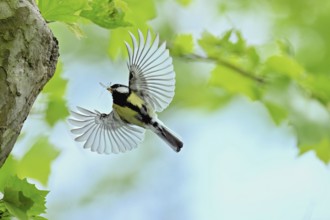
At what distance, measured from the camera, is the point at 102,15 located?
2.22ft

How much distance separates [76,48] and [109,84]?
139 centimetres

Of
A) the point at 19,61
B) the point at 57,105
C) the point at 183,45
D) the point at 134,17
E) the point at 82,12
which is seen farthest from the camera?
the point at 183,45

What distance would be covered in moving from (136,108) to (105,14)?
0.12m

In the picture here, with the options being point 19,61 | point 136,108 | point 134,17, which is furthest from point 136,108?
point 134,17

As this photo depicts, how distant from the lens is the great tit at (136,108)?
0.60 m

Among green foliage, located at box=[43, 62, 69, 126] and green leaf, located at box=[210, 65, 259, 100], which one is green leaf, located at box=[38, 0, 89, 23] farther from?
green leaf, located at box=[210, 65, 259, 100]

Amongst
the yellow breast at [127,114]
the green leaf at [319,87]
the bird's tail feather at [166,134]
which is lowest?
the green leaf at [319,87]

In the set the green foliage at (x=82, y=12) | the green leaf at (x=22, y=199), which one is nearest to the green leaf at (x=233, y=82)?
the green foliage at (x=82, y=12)

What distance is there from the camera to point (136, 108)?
0.61 metres

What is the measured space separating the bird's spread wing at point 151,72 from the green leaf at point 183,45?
50cm

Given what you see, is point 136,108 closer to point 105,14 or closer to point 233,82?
point 105,14

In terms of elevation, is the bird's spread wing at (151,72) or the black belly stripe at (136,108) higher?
the bird's spread wing at (151,72)

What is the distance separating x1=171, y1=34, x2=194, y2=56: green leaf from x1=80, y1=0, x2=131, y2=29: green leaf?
1.40 feet

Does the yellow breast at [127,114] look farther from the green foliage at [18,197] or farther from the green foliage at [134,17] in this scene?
the green foliage at [134,17]
